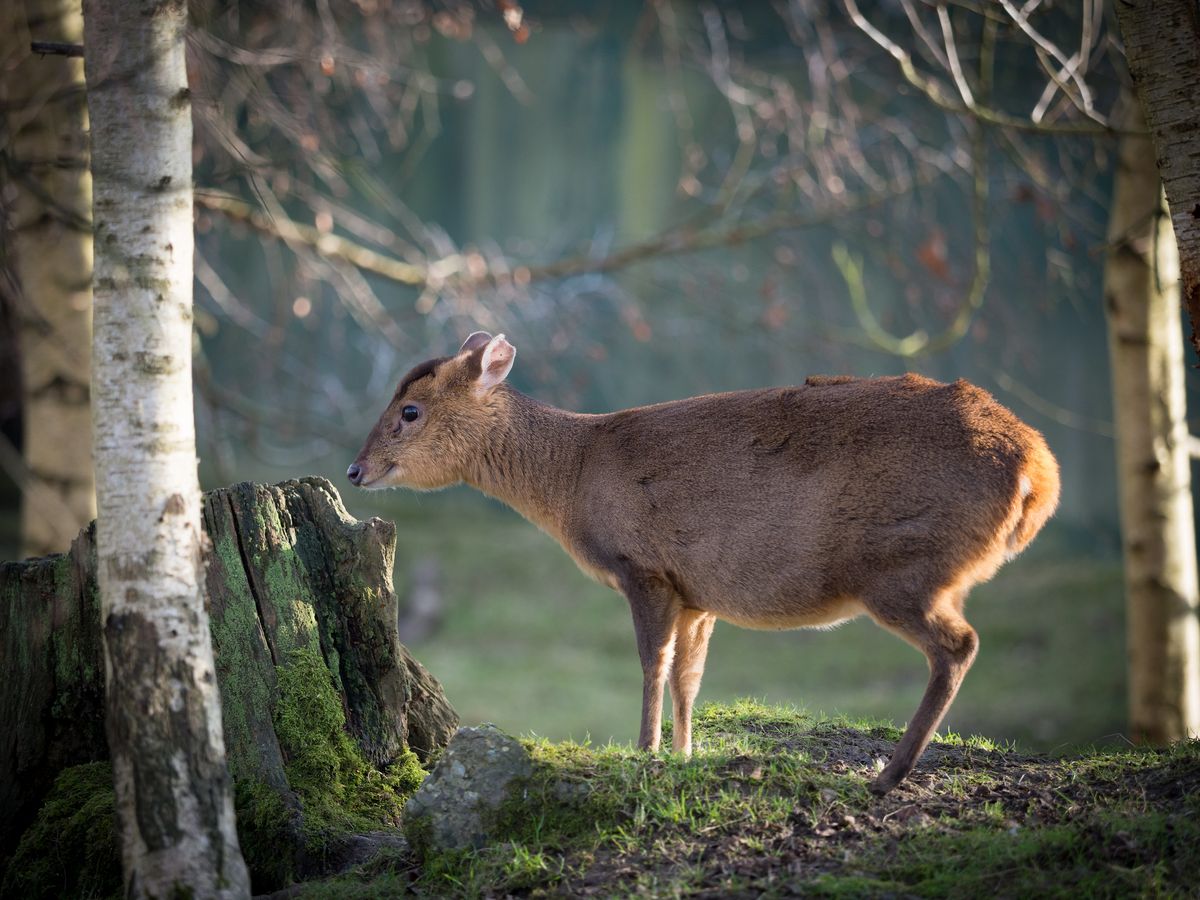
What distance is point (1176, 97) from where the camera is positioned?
453 centimetres

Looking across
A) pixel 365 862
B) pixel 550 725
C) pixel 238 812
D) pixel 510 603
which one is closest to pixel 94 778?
pixel 238 812

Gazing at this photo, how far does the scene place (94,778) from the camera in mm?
4883

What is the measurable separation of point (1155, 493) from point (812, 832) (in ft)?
15.7

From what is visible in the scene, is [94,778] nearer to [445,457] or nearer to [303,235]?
[445,457]

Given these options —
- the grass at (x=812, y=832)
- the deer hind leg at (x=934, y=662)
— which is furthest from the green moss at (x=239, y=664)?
the deer hind leg at (x=934, y=662)

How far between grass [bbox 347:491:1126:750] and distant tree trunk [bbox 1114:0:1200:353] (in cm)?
580

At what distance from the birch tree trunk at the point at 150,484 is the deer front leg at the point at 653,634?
1.86 m

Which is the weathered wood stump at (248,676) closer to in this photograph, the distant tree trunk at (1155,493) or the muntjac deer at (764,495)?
the muntjac deer at (764,495)

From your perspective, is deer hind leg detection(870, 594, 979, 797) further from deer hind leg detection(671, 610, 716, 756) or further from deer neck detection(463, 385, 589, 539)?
deer neck detection(463, 385, 589, 539)

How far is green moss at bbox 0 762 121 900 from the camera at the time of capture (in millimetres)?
4680

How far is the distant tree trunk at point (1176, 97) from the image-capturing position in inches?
177

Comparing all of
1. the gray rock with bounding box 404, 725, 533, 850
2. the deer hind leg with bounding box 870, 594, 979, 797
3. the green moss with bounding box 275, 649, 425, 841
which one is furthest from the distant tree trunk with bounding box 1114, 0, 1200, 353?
the green moss with bounding box 275, 649, 425, 841

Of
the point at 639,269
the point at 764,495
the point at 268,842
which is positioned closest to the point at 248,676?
the point at 268,842

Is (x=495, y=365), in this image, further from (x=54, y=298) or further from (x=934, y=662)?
(x=54, y=298)
